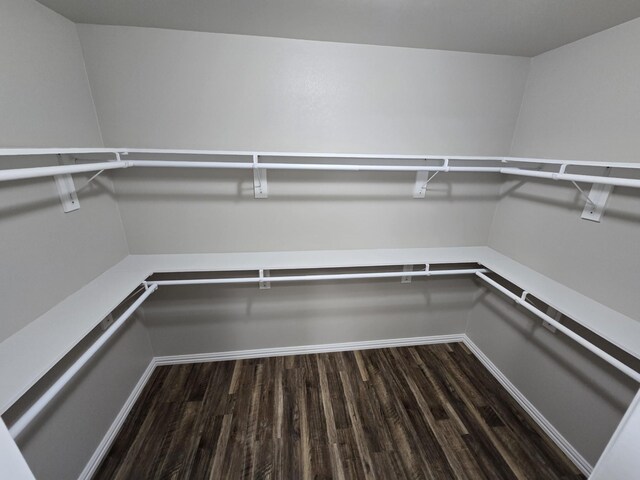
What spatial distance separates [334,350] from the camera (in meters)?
2.02

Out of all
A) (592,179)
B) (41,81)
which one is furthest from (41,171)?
(592,179)

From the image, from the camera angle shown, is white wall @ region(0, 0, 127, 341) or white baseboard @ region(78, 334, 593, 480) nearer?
white wall @ region(0, 0, 127, 341)

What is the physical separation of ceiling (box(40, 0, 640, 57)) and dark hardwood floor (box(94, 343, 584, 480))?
204cm

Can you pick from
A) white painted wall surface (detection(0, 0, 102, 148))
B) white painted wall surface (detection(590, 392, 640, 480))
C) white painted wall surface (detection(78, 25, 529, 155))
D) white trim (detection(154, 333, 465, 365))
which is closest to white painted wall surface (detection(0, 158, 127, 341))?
white painted wall surface (detection(0, 0, 102, 148))

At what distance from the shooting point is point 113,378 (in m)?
1.42

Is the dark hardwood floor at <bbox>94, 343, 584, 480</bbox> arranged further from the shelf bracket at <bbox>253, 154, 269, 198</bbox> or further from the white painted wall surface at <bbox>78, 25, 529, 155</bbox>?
the white painted wall surface at <bbox>78, 25, 529, 155</bbox>

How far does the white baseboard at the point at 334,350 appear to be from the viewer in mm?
1319

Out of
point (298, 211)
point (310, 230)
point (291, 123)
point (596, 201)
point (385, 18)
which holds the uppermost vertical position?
point (385, 18)

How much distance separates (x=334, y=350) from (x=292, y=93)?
1.80 metres

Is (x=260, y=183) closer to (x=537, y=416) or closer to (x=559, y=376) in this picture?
(x=559, y=376)

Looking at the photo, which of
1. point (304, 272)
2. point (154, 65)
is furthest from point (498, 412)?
point (154, 65)

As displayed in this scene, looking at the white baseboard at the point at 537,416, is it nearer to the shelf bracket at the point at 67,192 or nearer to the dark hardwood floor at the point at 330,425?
the dark hardwood floor at the point at 330,425

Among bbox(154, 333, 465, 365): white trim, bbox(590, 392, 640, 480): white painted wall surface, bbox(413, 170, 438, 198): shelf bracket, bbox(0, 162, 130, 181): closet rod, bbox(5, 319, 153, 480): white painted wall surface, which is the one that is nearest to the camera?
bbox(590, 392, 640, 480): white painted wall surface

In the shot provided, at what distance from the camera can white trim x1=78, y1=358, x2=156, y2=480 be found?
1.23 m
